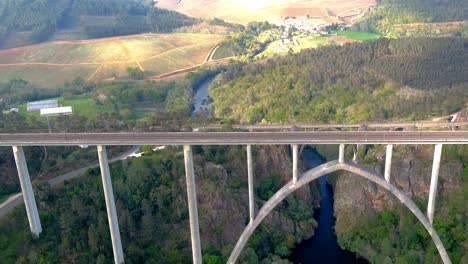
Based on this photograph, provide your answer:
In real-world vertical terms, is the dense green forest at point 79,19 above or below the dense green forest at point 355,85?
above

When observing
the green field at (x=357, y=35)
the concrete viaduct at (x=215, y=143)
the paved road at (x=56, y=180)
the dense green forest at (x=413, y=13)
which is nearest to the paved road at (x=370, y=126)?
the paved road at (x=56, y=180)

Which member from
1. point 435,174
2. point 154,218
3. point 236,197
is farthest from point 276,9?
point 435,174

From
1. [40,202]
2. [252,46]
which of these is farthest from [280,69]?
[40,202]

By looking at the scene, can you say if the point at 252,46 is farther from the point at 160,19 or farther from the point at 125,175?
the point at 125,175

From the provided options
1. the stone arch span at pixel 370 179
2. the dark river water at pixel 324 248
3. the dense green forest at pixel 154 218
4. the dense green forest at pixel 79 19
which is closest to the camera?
the stone arch span at pixel 370 179

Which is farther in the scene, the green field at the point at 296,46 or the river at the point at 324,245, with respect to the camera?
the green field at the point at 296,46

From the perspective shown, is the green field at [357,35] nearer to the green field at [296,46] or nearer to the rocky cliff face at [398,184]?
the green field at [296,46]
